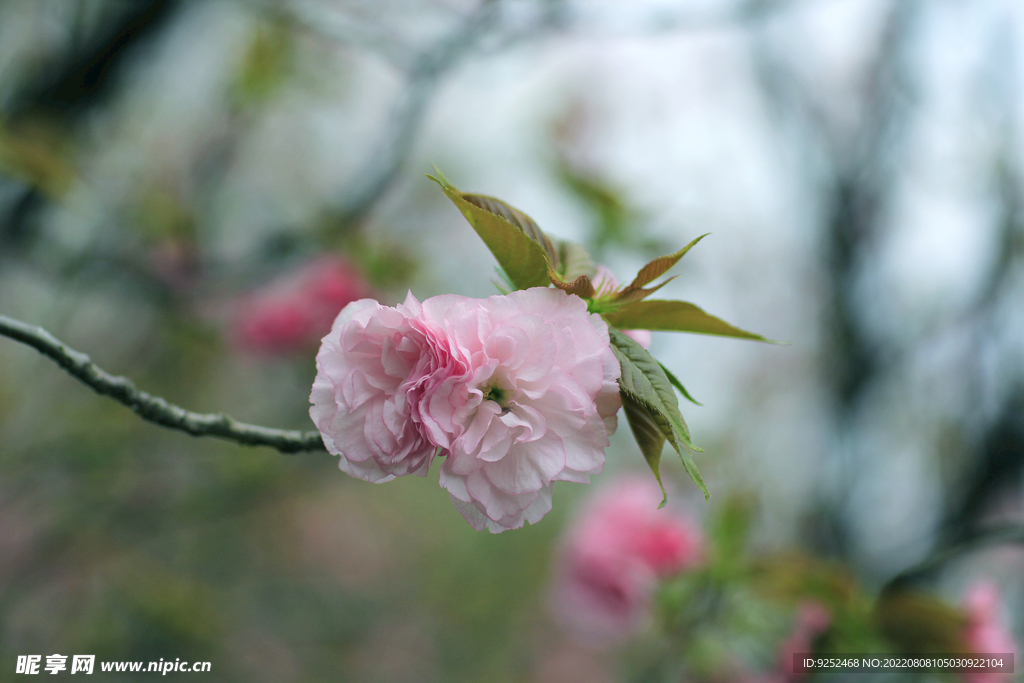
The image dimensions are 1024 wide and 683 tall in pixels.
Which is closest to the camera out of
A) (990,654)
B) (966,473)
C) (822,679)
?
(990,654)

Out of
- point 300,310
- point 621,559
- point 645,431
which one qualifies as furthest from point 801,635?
point 300,310

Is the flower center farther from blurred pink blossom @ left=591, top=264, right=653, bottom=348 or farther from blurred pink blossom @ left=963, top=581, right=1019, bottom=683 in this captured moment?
blurred pink blossom @ left=963, top=581, right=1019, bottom=683

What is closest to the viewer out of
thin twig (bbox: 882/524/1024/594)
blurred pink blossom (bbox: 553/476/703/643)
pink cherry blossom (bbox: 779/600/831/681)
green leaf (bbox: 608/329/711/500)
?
green leaf (bbox: 608/329/711/500)

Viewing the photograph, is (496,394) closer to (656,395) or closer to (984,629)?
(656,395)

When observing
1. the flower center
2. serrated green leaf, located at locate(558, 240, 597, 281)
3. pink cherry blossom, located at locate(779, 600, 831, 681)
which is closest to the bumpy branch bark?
the flower center

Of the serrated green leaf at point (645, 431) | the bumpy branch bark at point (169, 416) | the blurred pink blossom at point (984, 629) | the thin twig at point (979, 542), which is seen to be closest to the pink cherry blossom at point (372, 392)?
the bumpy branch bark at point (169, 416)

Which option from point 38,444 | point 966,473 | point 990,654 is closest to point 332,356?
point 990,654

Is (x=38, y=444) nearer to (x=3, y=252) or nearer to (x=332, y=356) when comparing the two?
(x=3, y=252)
